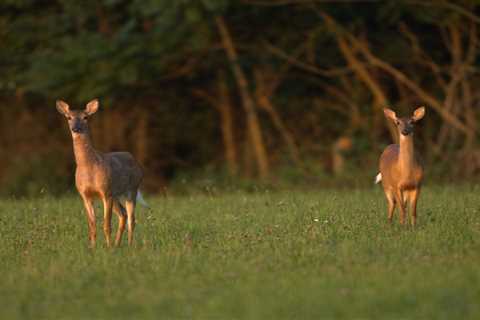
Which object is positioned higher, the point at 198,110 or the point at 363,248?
the point at 198,110

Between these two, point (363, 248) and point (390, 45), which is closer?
point (363, 248)

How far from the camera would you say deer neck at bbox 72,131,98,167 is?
1019cm

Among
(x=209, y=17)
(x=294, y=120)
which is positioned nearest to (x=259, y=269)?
(x=209, y=17)

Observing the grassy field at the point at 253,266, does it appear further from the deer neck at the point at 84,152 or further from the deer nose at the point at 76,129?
the deer nose at the point at 76,129

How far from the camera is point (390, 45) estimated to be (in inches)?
886

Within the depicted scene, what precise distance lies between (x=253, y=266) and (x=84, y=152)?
275cm

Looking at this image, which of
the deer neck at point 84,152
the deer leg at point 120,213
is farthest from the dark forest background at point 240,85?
the deer neck at point 84,152

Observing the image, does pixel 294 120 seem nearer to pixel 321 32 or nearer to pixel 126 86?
pixel 321 32

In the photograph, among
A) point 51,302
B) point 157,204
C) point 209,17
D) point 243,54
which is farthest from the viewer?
point 243,54

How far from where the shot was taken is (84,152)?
1025cm

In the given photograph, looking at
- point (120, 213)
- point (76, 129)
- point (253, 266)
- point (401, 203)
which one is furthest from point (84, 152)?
point (401, 203)

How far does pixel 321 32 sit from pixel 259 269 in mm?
14655

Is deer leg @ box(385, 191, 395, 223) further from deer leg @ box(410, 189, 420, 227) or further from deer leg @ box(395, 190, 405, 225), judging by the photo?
deer leg @ box(410, 189, 420, 227)

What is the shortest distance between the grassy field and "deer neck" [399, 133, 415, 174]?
1.96 ft
